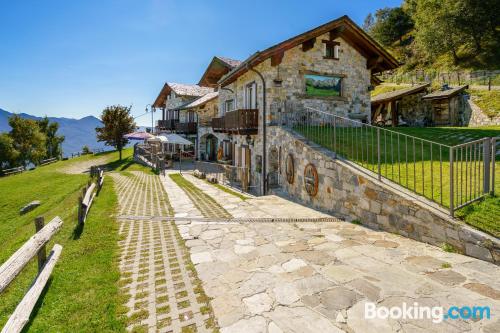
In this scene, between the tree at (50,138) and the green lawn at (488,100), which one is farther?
the tree at (50,138)

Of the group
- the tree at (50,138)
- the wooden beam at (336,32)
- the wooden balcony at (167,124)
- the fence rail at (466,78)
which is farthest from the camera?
the tree at (50,138)

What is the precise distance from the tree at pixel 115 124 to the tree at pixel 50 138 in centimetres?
2426

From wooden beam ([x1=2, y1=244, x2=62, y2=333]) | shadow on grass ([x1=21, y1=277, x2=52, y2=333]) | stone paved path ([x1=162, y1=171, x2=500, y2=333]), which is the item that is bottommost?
shadow on grass ([x1=21, y1=277, x2=52, y2=333])

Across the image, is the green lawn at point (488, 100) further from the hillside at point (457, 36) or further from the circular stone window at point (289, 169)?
the circular stone window at point (289, 169)

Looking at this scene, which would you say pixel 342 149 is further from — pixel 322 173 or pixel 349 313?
pixel 349 313

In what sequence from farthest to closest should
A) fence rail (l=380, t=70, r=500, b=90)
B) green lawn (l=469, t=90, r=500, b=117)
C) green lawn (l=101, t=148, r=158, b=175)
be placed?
fence rail (l=380, t=70, r=500, b=90)
green lawn (l=101, t=148, r=158, b=175)
green lawn (l=469, t=90, r=500, b=117)

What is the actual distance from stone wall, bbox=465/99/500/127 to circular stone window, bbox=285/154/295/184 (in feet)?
62.0

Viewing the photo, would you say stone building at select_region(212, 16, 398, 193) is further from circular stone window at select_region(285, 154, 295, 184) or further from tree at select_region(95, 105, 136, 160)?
tree at select_region(95, 105, 136, 160)

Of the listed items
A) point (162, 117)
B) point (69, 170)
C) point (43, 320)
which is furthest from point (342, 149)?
point (162, 117)

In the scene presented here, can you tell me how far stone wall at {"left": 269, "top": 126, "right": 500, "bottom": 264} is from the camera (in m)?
4.73

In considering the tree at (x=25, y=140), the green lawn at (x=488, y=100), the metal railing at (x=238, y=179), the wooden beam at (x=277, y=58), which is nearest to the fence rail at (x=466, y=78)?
the green lawn at (x=488, y=100)

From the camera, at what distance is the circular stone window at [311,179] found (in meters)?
9.18

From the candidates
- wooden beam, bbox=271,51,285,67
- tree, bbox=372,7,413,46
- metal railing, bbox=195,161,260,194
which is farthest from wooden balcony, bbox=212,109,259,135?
tree, bbox=372,7,413,46

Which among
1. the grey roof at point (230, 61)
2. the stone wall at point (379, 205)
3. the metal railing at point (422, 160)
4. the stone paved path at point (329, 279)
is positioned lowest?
the stone paved path at point (329, 279)
